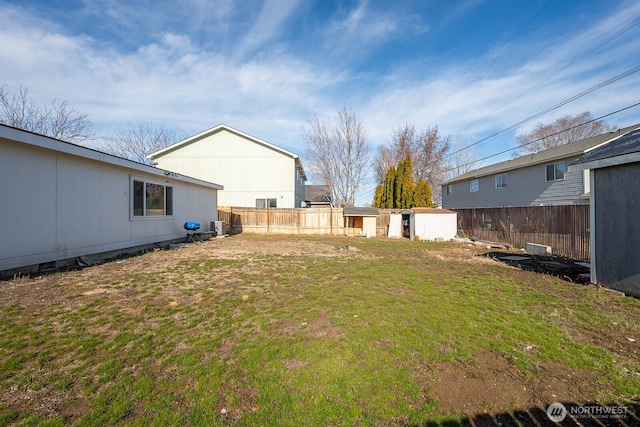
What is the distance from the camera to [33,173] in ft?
19.0

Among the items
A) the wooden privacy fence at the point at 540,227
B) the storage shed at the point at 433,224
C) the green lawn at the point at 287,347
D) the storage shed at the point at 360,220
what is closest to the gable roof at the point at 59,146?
the green lawn at the point at 287,347

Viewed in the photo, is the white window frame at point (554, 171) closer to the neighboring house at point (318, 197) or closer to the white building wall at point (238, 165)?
the white building wall at point (238, 165)

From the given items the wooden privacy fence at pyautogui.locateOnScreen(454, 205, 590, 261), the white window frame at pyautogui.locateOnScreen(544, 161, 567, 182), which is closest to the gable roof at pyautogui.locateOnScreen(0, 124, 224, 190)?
the wooden privacy fence at pyautogui.locateOnScreen(454, 205, 590, 261)

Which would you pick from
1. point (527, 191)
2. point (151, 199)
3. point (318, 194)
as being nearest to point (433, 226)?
point (527, 191)

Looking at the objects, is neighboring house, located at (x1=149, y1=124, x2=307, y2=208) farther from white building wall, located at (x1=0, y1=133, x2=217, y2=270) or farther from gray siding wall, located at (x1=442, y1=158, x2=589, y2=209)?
gray siding wall, located at (x1=442, y1=158, x2=589, y2=209)

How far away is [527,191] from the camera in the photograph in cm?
1667

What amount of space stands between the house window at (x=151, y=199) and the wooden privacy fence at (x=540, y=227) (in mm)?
14254

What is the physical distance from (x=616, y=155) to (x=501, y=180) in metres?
14.9

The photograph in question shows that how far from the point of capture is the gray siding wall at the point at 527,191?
13836mm

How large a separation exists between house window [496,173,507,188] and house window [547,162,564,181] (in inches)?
123

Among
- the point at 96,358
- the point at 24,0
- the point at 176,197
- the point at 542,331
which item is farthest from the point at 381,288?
the point at 24,0

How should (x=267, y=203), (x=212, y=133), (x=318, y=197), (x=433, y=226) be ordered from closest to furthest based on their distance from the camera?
1. (x=433, y=226)
2. (x=267, y=203)
3. (x=212, y=133)
4. (x=318, y=197)

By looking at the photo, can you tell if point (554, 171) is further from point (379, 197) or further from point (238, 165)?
point (238, 165)

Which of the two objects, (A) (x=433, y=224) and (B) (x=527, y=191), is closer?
(A) (x=433, y=224)
